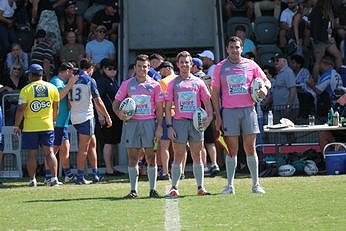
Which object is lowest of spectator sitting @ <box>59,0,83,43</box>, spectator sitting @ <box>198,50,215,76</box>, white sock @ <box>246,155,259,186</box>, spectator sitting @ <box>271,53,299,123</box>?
white sock @ <box>246,155,259,186</box>

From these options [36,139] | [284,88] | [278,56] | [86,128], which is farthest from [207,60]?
[36,139]

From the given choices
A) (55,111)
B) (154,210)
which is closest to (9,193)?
(55,111)

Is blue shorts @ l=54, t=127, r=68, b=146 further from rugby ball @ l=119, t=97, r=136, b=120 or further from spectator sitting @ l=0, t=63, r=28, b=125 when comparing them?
rugby ball @ l=119, t=97, r=136, b=120

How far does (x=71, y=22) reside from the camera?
22.5 meters

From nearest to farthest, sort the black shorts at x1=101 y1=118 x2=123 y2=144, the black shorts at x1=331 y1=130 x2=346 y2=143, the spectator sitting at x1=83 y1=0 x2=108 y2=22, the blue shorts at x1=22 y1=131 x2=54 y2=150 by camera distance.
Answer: the blue shorts at x1=22 y1=131 x2=54 y2=150, the black shorts at x1=331 y1=130 x2=346 y2=143, the black shorts at x1=101 y1=118 x2=123 y2=144, the spectator sitting at x1=83 y1=0 x2=108 y2=22

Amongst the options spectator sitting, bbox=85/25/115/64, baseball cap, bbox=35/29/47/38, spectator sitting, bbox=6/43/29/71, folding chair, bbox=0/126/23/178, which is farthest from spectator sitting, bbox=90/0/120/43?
folding chair, bbox=0/126/23/178

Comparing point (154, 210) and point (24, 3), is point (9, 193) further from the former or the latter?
point (24, 3)

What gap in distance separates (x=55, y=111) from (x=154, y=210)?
503 cm

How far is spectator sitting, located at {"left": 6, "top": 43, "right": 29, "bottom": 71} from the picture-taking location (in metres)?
20.7

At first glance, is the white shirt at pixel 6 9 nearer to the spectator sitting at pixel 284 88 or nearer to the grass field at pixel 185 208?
the spectator sitting at pixel 284 88

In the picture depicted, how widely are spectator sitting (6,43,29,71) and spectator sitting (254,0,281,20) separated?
5433 mm

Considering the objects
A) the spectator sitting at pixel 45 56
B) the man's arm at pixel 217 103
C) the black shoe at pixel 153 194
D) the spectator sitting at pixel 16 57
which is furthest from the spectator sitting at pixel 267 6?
the black shoe at pixel 153 194

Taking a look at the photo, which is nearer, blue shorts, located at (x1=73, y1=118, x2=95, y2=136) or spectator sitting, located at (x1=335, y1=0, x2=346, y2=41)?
blue shorts, located at (x1=73, y1=118, x2=95, y2=136)

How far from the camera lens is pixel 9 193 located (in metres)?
14.9
